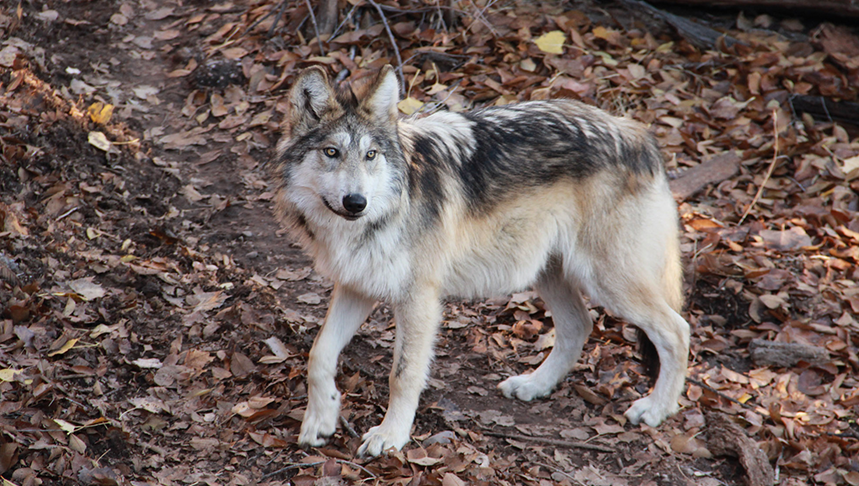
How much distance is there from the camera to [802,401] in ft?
16.3

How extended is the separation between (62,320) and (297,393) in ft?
5.38

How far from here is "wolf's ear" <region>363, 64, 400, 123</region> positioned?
3910 mm

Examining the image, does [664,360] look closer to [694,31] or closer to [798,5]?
[694,31]

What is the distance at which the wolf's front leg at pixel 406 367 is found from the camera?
4.16 metres

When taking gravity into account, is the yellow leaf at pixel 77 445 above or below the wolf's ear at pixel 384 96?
below

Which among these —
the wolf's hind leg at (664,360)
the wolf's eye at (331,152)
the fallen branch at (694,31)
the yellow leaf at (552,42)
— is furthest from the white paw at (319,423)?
the fallen branch at (694,31)

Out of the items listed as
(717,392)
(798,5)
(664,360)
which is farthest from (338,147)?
(798,5)

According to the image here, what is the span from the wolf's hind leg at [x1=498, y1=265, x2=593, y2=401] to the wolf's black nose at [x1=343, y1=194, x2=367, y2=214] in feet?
6.01

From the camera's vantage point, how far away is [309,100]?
3904 mm

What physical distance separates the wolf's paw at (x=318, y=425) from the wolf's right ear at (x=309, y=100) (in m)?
1.70

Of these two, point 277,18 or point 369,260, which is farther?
point 277,18

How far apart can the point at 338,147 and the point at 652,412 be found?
9.19ft

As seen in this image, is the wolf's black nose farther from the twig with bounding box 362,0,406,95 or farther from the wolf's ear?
the twig with bounding box 362,0,406,95

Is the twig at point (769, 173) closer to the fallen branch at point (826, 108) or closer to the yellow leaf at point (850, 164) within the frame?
the fallen branch at point (826, 108)
